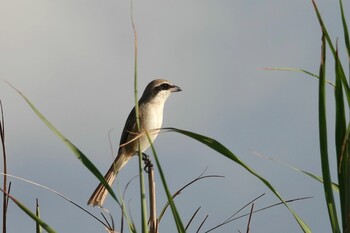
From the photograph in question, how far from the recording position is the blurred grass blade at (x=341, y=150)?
2.58m

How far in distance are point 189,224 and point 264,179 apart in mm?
464

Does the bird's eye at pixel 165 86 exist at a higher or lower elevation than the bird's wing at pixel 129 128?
higher

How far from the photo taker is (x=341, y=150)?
2656mm

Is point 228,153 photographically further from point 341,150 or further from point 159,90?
point 159,90

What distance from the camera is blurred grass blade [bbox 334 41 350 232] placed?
101 inches

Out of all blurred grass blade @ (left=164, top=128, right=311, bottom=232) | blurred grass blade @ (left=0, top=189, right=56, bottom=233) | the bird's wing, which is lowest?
the bird's wing

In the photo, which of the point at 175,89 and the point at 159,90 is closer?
the point at 159,90

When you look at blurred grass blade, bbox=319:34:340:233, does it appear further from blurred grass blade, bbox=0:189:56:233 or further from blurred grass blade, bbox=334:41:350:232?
blurred grass blade, bbox=0:189:56:233

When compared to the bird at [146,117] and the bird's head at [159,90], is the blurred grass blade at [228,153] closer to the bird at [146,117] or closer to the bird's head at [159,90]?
the bird at [146,117]

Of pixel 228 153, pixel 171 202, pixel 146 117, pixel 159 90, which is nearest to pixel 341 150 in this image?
pixel 228 153

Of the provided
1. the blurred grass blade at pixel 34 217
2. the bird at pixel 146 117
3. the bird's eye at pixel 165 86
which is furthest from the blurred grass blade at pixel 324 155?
the bird's eye at pixel 165 86

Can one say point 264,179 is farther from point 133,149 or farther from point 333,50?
point 133,149

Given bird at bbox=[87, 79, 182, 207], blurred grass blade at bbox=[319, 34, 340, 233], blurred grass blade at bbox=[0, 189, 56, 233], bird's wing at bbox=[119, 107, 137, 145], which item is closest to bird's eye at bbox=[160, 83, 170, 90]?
bird at bbox=[87, 79, 182, 207]

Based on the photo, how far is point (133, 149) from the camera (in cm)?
931
